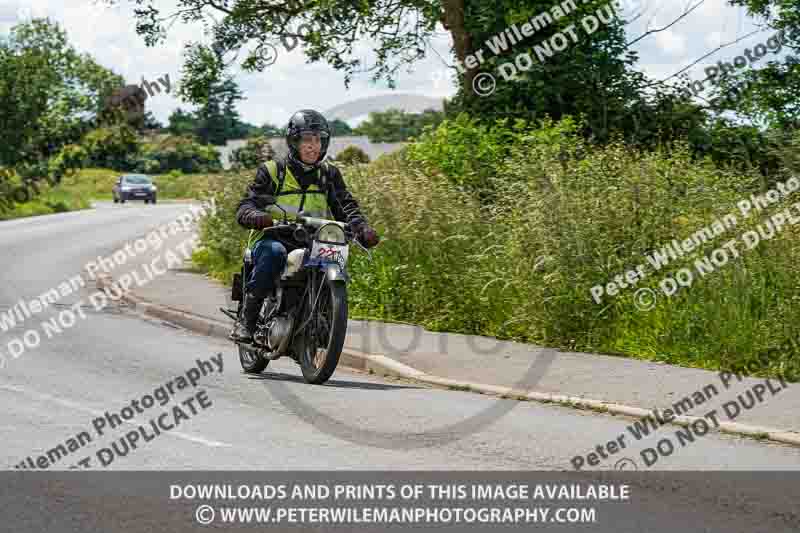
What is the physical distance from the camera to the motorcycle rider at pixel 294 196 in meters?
10.2

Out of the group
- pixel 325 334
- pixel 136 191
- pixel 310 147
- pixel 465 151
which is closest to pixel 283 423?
pixel 325 334

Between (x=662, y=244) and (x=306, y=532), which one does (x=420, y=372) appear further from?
(x=306, y=532)

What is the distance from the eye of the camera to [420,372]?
11.6 meters

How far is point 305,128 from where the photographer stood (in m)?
10.2

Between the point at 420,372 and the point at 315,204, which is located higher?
the point at 315,204

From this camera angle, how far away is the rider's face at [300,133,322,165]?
10227mm

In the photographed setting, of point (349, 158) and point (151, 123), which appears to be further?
point (151, 123)

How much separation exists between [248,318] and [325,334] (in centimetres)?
103

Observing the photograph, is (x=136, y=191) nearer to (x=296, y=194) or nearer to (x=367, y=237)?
(x=296, y=194)

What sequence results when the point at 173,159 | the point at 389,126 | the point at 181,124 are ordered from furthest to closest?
the point at 389,126 < the point at 181,124 < the point at 173,159

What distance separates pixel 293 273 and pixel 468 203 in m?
5.44

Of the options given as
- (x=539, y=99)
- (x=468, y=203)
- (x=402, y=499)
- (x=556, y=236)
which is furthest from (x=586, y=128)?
(x=402, y=499)

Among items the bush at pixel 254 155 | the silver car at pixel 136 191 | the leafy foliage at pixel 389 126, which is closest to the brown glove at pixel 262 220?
the bush at pixel 254 155

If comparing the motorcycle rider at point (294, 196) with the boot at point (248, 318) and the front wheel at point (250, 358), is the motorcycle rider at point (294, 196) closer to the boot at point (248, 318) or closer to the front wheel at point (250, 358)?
the boot at point (248, 318)
